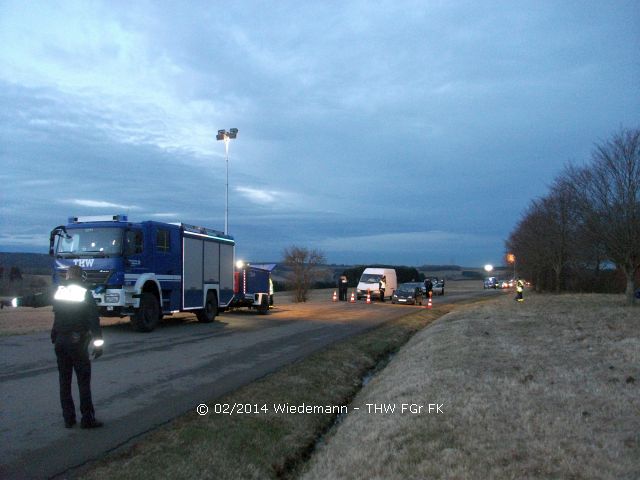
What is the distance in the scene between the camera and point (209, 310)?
21109mm

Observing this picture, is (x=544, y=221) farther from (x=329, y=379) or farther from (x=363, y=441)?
(x=363, y=441)

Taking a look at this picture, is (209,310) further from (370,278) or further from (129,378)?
(370,278)

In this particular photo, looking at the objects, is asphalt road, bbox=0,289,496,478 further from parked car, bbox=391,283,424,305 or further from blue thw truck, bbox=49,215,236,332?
parked car, bbox=391,283,424,305

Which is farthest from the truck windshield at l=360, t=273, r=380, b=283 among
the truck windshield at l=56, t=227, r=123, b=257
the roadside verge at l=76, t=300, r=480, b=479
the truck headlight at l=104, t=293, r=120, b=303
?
the roadside verge at l=76, t=300, r=480, b=479

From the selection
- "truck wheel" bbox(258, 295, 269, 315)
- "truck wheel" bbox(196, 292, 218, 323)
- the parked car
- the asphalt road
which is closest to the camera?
the asphalt road

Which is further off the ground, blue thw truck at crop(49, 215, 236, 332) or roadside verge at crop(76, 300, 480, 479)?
blue thw truck at crop(49, 215, 236, 332)

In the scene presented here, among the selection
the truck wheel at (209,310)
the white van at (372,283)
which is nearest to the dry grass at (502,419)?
the truck wheel at (209,310)

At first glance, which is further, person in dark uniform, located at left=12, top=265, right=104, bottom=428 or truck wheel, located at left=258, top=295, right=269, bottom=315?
truck wheel, located at left=258, top=295, right=269, bottom=315

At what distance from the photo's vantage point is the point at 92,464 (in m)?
5.71

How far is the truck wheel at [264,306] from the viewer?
25.5 meters

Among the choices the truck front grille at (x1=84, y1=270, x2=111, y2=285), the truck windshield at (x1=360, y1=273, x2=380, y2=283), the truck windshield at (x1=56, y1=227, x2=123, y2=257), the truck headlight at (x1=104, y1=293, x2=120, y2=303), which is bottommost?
the truck headlight at (x1=104, y1=293, x2=120, y2=303)

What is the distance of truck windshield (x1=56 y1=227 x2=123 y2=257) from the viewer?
1616cm

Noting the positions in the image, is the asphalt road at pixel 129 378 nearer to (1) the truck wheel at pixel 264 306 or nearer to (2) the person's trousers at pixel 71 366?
(2) the person's trousers at pixel 71 366

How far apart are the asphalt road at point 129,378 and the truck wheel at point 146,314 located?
1.12ft
